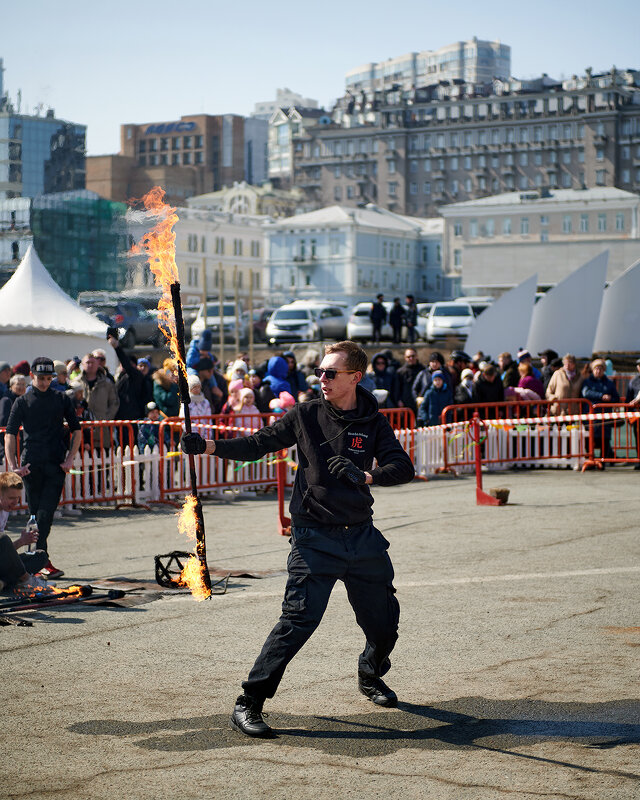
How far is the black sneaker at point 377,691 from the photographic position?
610 centimetres

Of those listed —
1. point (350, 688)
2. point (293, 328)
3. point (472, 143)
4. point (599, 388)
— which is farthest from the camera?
point (472, 143)

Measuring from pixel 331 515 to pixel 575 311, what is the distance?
27.3 m

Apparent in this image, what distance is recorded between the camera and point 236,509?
1505 centimetres

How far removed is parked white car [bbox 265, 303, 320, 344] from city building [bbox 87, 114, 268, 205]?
10196 centimetres

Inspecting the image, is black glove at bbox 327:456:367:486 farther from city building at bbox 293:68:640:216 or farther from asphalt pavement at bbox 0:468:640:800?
city building at bbox 293:68:640:216

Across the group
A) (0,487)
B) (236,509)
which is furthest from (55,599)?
(236,509)

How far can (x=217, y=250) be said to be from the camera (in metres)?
102

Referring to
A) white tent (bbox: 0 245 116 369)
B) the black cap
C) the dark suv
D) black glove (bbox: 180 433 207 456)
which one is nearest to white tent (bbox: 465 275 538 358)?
white tent (bbox: 0 245 116 369)

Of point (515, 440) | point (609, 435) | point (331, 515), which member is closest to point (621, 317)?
point (609, 435)

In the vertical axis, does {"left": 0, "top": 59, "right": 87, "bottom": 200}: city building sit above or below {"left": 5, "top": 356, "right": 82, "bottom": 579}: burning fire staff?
above

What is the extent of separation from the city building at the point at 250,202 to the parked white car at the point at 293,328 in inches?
3358

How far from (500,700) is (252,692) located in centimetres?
138

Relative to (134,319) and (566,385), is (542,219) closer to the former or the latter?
(134,319)

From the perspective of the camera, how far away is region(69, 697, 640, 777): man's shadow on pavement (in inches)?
216
